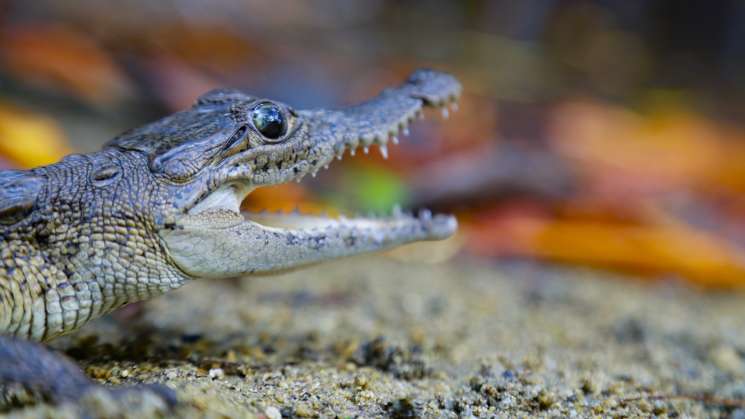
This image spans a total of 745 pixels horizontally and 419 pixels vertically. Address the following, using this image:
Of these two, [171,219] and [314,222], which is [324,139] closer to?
[314,222]

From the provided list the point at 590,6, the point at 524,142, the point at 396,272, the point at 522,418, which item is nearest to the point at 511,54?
the point at 590,6

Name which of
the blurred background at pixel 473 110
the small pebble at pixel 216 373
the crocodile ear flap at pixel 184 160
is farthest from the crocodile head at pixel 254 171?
the blurred background at pixel 473 110

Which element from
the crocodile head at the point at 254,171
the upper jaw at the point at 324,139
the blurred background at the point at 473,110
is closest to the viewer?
the crocodile head at the point at 254,171

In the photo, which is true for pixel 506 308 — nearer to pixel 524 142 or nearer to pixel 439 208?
pixel 439 208

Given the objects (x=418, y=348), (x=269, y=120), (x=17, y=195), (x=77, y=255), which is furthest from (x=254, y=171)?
(x=418, y=348)

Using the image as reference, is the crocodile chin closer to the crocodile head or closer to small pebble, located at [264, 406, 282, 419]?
the crocodile head

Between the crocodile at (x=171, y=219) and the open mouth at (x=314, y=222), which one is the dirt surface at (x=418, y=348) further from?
the open mouth at (x=314, y=222)

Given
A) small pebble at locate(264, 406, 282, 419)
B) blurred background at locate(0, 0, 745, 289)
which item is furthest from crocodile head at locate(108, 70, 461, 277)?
blurred background at locate(0, 0, 745, 289)

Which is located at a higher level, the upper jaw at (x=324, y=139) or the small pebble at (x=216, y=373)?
the upper jaw at (x=324, y=139)
